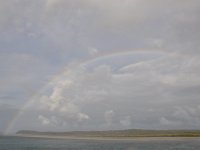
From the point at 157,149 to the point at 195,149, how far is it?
10.2 metres

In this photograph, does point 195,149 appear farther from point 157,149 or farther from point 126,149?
point 126,149

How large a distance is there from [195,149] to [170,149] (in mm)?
6569

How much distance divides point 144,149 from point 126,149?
558 cm

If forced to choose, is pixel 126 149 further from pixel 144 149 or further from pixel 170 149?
pixel 170 149

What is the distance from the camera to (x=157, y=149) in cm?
9294

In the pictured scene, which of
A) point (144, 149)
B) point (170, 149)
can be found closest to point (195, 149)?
point (170, 149)

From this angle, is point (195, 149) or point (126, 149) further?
point (126, 149)

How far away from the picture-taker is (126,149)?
9700 centimetres

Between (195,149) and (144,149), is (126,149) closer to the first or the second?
(144,149)

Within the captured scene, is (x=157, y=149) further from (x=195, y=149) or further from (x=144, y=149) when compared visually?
(x=195, y=149)

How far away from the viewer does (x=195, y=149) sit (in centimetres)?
8938

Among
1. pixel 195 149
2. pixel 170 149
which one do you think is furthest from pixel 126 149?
pixel 195 149

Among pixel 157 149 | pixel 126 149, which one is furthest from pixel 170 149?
pixel 126 149

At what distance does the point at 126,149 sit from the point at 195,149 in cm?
1944
